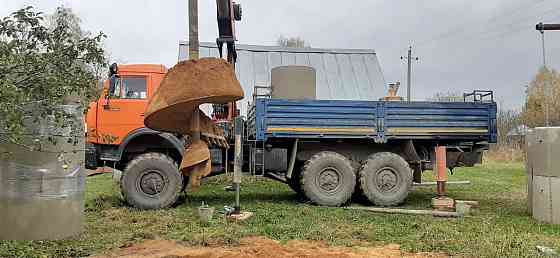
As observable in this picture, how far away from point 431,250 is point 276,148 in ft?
15.1

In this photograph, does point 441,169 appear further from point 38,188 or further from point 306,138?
point 38,188

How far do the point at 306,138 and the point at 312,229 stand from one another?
287 cm

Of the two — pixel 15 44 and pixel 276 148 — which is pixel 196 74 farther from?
pixel 276 148

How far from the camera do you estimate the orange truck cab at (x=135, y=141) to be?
9109 millimetres

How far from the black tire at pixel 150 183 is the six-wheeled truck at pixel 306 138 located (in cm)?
2

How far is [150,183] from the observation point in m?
9.11

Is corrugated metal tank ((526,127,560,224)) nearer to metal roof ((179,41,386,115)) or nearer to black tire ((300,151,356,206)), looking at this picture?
black tire ((300,151,356,206))

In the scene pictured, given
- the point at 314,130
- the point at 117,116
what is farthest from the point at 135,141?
the point at 314,130

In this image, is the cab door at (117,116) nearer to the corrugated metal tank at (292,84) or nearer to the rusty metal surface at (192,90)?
the corrugated metal tank at (292,84)

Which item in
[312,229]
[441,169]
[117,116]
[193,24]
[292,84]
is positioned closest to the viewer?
[193,24]

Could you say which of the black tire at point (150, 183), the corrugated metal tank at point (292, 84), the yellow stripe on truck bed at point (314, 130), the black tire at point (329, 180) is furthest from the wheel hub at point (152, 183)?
the corrugated metal tank at point (292, 84)

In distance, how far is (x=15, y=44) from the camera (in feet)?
13.8

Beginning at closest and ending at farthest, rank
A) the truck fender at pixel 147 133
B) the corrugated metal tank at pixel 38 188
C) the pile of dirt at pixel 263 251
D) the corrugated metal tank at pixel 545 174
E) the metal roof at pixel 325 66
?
the pile of dirt at pixel 263 251 → the corrugated metal tank at pixel 38 188 → the corrugated metal tank at pixel 545 174 → the truck fender at pixel 147 133 → the metal roof at pixel 325 66

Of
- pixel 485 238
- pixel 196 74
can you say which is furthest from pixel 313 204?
pixel 196 74
